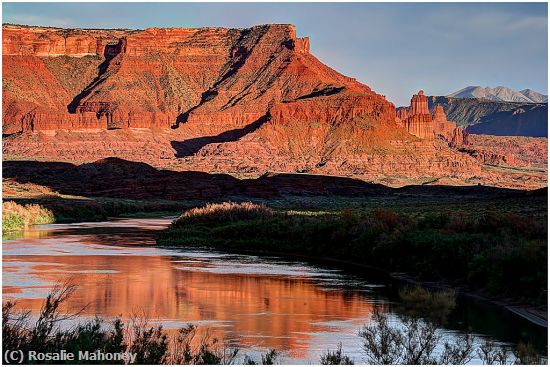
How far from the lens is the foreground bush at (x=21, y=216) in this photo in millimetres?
54094

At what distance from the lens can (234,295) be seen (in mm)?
27062

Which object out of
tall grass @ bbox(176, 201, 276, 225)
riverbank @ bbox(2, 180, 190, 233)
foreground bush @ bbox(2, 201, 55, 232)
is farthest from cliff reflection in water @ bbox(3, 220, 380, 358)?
riverbank @ bbox(2, 180, 190, 233)

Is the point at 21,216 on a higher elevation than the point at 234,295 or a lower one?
higher

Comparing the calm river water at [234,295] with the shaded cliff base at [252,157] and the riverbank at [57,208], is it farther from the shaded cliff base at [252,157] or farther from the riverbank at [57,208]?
the shaded cliff base at [252,157]

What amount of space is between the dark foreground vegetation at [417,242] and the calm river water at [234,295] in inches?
63.6

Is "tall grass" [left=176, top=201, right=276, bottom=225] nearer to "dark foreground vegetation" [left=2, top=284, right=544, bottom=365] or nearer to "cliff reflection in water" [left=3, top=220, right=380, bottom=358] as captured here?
"cliff reflection in water" [left=3, top=220, right=380, bottom=358]

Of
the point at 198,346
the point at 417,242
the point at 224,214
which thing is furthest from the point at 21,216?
the point at 198,346

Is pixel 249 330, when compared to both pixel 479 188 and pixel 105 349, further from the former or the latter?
pixel 479 188

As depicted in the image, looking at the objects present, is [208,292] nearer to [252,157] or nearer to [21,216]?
[21,216]

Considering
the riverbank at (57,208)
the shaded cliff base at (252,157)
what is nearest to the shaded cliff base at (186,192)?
the riverbank at (57,208)

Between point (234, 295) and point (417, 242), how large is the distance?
28.4 ft

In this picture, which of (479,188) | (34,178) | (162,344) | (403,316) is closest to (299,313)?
(403,316)

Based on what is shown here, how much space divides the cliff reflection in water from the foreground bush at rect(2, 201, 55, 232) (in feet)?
46.6

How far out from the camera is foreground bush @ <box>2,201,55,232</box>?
54.1 m
